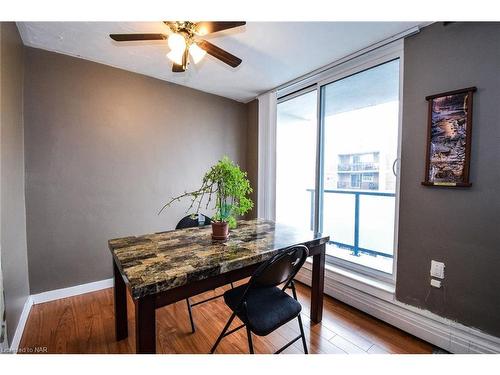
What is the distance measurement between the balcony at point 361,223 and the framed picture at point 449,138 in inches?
42.7

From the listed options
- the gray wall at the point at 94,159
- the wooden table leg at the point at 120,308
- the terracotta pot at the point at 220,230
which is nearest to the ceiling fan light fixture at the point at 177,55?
the gray wall at the point at 94,159

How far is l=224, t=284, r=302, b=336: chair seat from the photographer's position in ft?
3.71

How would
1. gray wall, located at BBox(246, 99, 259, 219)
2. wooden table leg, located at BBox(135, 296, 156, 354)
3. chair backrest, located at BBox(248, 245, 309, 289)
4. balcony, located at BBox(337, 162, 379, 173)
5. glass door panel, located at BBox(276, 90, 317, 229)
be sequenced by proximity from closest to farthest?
wooden table leg, located at BBox(135, 296, 156, 354) < chair backrest, located at BBox(248, 245, 309, 289) < balcony, located at BBox(337, 162, 379, 173) < gray wall, located at BBox(246, 99, 259, 219) < glass door panel, located at BBox(276, 90, 317, 229)

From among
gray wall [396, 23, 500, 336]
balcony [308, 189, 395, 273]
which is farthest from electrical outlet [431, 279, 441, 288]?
balcony [308, 189, 395, 273]

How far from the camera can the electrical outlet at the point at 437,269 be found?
1574 millimetres

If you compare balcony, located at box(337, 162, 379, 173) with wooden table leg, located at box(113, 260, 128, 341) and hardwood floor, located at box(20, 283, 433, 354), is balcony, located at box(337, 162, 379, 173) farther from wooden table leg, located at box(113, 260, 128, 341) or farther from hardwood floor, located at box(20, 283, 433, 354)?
wooden table leg, located at box(113, 260, 128, 341)

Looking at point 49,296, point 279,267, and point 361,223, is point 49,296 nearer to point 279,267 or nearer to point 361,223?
point 279,267

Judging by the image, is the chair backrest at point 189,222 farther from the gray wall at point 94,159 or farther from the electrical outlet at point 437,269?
the electrical outlet at point 437,269

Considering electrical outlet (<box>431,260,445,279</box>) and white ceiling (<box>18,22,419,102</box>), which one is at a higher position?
white ceiling (<box>18,22,419,102</box>)

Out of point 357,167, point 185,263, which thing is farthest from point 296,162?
Result: point 185,263

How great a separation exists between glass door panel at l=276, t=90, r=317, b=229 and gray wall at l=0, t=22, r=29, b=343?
2640 millimetres

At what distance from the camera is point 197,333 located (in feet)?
5.49

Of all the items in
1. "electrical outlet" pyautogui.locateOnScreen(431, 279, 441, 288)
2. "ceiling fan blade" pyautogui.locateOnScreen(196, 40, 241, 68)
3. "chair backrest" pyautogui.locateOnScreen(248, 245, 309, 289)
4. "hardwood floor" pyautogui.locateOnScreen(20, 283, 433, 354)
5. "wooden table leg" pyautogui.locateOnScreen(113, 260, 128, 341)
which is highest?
"ceiling fan blade" pyautogui.locateOnScreen(196, 40, 241, 68)
